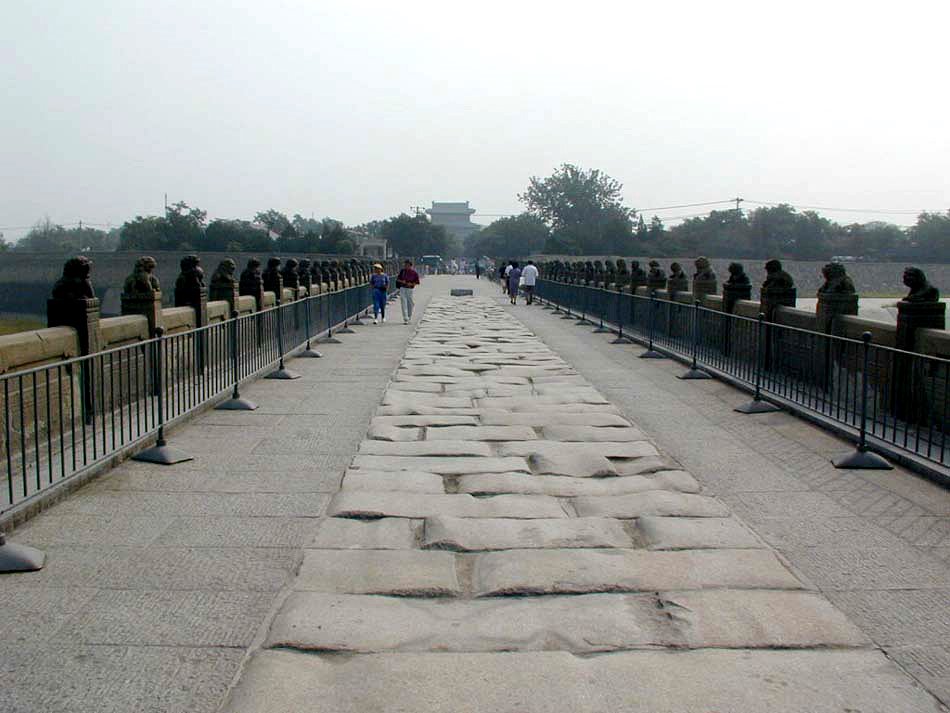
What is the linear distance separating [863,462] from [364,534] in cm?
406

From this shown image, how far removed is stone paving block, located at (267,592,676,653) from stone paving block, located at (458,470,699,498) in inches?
80.9

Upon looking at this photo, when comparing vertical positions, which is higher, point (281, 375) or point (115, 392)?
point (115, 392)

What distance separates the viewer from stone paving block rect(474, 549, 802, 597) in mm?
4719

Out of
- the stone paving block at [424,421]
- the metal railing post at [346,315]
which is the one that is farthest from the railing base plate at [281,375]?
the metal railing post at [346,315]

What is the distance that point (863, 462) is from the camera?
738 centimetres

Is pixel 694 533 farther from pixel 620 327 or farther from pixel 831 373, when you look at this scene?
pixel 620 327

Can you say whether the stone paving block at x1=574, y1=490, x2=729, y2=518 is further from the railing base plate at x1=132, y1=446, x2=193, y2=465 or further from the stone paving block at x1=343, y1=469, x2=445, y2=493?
the railing base plate at x1=132, y1=446, x2=193, y2=465

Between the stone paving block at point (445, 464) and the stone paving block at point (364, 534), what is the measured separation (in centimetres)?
137

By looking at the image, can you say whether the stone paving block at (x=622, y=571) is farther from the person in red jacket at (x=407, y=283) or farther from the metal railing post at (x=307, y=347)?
the person in red jacket at (x=407, y=283)

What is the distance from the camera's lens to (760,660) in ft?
12.7

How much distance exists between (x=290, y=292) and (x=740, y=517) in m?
14.7

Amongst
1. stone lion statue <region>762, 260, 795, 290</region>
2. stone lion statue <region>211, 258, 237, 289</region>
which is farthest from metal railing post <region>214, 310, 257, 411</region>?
stone lion statue <region>762, 260, 795, 290</region>

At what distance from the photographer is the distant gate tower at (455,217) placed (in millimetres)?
188125

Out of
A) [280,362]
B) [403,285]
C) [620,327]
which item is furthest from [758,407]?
[403,285]
